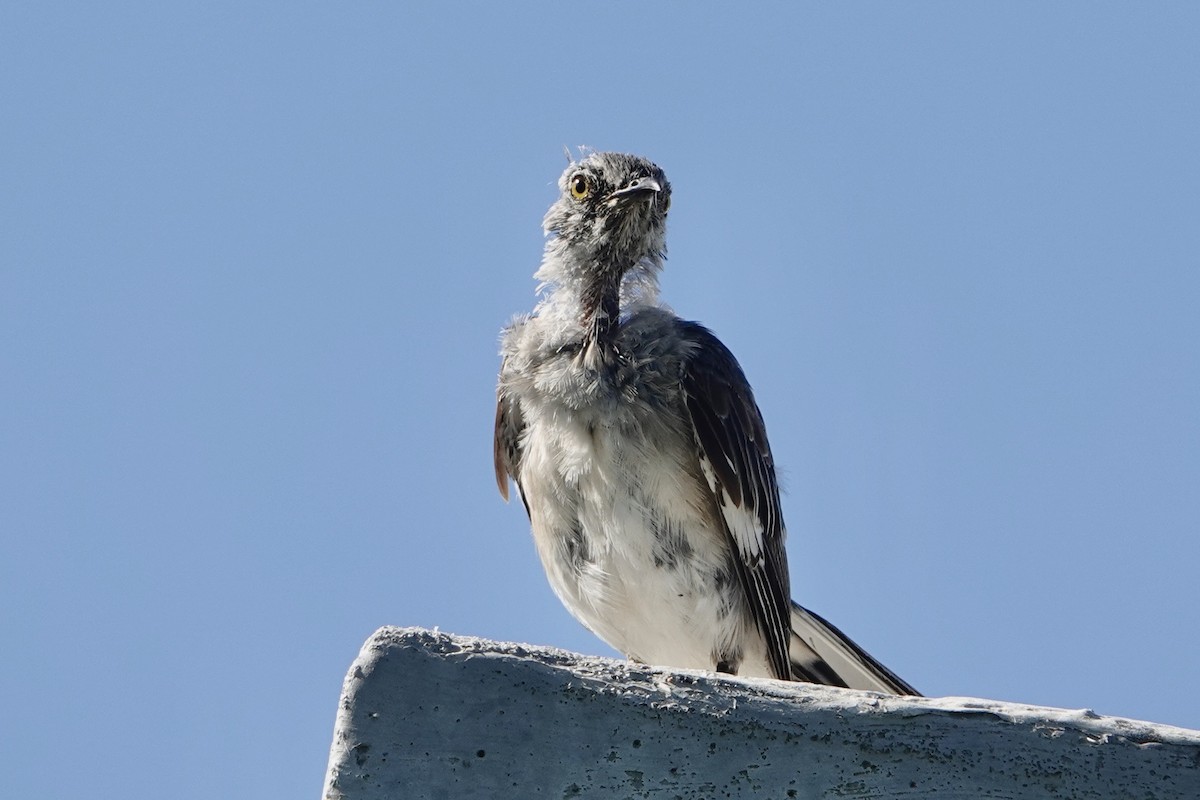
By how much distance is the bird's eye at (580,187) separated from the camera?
6.70 m

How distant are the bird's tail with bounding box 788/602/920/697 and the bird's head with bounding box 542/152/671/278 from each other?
1.79 meters

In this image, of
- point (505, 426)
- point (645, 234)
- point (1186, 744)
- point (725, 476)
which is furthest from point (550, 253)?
point (1186, 744)

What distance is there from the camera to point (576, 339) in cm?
612

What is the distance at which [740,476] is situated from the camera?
6.01 meters

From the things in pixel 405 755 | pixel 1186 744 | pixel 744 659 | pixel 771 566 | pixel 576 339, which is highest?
pixel 576 339

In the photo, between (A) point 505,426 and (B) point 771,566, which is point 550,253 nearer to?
(A) point 505,426

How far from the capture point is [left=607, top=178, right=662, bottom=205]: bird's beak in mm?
6465

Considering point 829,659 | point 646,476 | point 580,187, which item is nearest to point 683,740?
point 646,476

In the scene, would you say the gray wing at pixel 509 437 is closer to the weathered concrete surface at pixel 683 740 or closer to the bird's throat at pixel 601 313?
the bird's throat at pixel 601 313

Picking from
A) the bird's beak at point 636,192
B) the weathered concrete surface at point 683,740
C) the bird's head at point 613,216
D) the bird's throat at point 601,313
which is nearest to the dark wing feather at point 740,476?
the bird's throat at point 601,313

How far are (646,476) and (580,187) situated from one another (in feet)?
5.48

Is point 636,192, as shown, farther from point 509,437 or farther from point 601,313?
point 509,437

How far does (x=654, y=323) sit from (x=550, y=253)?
29.9 inches

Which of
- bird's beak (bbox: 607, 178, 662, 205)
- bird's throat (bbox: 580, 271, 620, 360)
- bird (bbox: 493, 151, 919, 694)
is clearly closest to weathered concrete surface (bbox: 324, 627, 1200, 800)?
bird (bbox: 493, 151, 919, 694)
